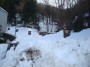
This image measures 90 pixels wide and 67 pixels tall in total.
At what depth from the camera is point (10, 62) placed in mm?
11094

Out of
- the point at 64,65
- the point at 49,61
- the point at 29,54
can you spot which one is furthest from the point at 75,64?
the point at 29,54

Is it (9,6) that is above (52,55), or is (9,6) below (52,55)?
above

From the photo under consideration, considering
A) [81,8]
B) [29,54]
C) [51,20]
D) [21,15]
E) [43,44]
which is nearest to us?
[29,54]

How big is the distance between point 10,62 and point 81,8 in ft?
38.9

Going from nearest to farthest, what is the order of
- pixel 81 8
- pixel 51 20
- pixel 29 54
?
pixel 29 54
pixel 81 8
pixel 51 20

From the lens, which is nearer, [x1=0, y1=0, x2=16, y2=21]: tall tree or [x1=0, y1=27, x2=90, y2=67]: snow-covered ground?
[x1=0, y1=27, x2=90, y2=67]: snow-covered ground

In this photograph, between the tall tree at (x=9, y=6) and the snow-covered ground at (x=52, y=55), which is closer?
the snow-covered ground at (x=52, y=55)

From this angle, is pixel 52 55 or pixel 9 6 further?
pixel 9 6

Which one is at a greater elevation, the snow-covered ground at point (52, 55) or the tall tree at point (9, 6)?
the tall tree at point (9, 6)

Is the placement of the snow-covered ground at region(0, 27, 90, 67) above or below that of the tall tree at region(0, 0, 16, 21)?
below

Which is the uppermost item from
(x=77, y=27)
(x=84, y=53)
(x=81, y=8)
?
(x=81, y=8)

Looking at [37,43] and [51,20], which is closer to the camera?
[37,43]

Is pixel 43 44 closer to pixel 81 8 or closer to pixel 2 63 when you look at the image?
pixel 2 63

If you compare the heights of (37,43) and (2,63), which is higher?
(37,43)
